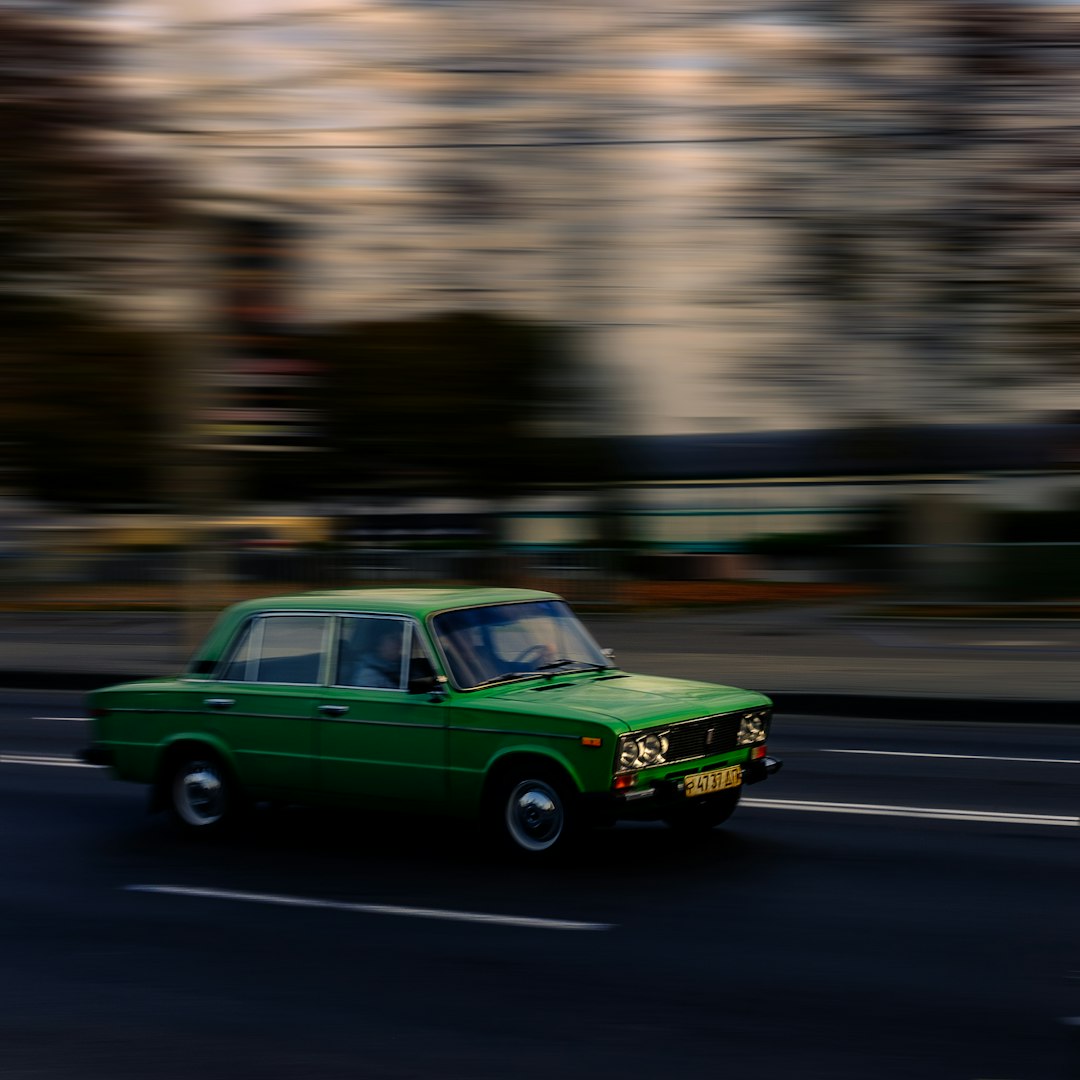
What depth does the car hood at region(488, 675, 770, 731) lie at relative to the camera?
24.2 ft

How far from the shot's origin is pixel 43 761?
1214 centimetres

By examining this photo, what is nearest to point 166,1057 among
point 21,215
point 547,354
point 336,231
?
point 336,231

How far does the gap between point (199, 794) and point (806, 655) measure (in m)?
13.3

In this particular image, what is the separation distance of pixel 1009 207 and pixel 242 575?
2042cm

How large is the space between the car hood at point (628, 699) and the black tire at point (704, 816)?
1.87 feet

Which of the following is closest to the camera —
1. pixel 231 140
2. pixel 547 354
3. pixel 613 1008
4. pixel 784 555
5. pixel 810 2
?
pixel 613 1008

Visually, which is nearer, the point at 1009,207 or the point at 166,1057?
the point at 166,1057

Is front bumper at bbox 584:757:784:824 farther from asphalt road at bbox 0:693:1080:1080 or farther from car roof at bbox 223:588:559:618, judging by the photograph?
car roof at bbox 223:588:559:618

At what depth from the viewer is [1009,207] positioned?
2375 cm

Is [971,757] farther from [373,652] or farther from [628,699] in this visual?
[373,652]

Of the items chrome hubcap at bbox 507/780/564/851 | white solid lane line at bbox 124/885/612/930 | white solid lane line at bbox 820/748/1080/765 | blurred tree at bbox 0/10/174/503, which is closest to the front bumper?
chrome hubcap at bbox 507/780/564/851

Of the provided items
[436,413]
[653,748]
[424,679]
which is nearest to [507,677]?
[424,679]

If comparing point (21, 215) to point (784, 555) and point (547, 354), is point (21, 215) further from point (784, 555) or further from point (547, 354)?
point (784, 555)

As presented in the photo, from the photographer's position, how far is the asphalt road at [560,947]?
4.85 metres
